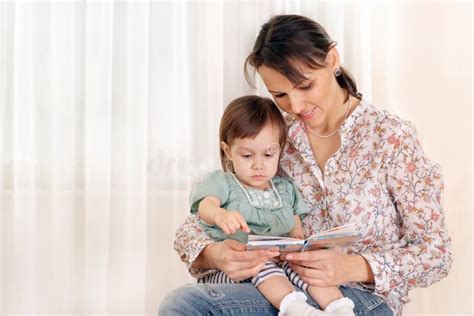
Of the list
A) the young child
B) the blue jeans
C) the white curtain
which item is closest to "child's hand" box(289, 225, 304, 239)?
the young child

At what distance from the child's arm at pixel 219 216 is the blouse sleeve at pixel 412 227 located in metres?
0.38

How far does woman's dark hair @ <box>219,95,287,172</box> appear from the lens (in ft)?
6.61

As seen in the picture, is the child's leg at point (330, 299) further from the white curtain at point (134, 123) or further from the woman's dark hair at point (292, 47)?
the white curtain at point (134, 123)

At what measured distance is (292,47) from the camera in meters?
1.96

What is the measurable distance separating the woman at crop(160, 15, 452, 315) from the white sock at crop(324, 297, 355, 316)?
0.05 m

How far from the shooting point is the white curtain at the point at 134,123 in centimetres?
272

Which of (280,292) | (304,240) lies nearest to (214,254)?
(280,292)

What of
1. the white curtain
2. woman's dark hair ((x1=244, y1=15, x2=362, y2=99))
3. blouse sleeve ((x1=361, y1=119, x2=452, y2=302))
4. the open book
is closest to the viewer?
the open book

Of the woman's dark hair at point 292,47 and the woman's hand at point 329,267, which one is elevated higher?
the woman's dark hair at point 292,47

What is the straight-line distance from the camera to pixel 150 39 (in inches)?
108

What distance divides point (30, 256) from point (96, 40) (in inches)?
36.3

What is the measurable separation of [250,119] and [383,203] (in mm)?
467

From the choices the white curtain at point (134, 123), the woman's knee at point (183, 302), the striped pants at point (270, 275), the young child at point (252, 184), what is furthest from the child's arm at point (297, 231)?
the white curtain at point (134, 123)

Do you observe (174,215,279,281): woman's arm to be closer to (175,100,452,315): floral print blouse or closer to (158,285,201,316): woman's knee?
(175,100,452,315): floral print blouse
